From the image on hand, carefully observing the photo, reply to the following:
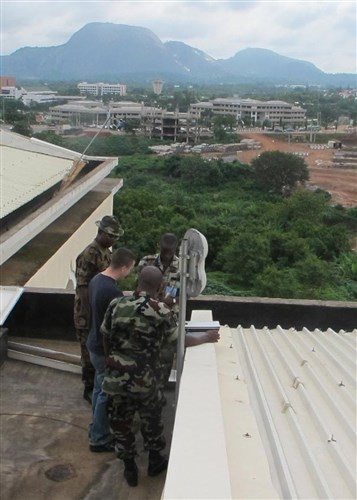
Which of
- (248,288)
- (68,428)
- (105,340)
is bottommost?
(248,288)

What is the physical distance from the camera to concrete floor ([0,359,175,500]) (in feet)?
11.2

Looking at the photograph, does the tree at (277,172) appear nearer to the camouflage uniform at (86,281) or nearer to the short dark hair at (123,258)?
the camouflage uniform at (86,281)

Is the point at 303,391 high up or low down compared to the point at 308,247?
up

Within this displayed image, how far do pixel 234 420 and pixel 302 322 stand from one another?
284 centimetres

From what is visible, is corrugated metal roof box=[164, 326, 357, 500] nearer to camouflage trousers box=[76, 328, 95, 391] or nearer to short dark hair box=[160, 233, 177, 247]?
short dark hair box=[160, 233, 177, 247]

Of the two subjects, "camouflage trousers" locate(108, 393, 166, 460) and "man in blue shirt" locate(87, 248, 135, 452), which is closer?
"camouflage trousers" locate(108, 393, 166, 460)

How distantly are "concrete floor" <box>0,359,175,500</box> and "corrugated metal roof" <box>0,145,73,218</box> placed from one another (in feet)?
11.9

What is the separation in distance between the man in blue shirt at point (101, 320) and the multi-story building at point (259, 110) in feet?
356

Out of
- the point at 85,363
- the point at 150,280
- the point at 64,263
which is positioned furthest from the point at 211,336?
the point at 64,263

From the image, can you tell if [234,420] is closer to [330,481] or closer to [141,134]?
[330,481]

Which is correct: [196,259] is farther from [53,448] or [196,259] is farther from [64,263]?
[64,263]

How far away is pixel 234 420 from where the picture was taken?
2855 millimetres

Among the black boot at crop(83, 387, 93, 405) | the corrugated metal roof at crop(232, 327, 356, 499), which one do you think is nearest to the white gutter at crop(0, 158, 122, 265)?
the black boot at crop(83, 387, 93, 405)

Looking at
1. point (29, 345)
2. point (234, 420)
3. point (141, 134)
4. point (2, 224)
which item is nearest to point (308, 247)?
point (2, 224)
